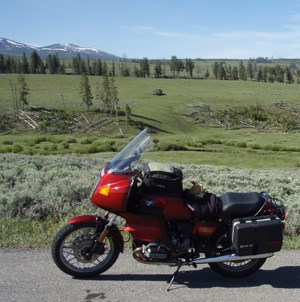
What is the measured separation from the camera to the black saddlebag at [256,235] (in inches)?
210

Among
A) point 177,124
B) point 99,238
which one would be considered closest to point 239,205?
point 99,238

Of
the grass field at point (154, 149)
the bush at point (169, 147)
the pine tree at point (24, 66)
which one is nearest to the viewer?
the grass field at point (154, 149)

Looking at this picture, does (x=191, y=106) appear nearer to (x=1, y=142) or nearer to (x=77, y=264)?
(x=1, y=142)

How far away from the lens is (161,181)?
5328 mm

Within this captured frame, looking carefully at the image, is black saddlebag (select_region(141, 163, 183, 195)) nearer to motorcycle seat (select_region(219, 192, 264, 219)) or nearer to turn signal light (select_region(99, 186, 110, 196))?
turn signal light (select_region(99, 186, 110, 196))

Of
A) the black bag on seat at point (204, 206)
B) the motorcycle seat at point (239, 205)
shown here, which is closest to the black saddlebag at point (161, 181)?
the black bag on seat at point (204, 206)

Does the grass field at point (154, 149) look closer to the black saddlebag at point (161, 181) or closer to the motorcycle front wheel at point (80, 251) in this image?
the motorcycle front wheel at point (80, 251)

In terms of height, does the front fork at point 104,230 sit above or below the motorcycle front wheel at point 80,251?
above

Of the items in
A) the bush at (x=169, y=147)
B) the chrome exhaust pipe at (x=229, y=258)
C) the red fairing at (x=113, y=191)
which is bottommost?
the bush at (x=169, y=147)

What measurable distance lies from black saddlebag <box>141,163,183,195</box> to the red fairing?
22 centimetres

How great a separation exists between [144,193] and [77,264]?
4.05 feet

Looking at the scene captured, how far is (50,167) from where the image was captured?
13.4 meters

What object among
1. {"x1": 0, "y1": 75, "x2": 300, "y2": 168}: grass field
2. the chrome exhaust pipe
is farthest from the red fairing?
{"x1": 0, "y1": 75, "x2": 300, "y2": 168}: grass field

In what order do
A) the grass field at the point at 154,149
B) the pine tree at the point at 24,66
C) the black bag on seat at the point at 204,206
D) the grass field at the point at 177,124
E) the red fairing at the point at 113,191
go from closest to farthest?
the red fairing at the point at 113,191, the black bag on seat at the point at 204,206, the grass field at the point at 154,149, the grass field at the point at 177,124, the pine tree at the point at 24,66
